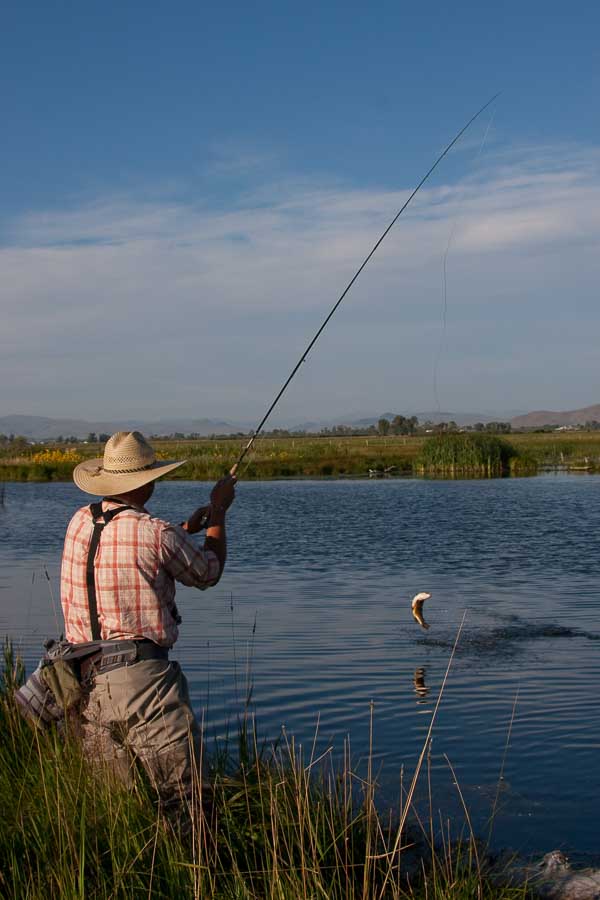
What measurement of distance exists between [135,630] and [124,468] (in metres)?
0.67

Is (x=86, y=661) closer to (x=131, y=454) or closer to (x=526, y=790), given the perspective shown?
(x=131, y=454)

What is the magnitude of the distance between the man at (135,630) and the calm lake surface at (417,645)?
4.93 feet

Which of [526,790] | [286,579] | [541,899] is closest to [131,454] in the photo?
[541,899]

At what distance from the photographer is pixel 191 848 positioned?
3994mm

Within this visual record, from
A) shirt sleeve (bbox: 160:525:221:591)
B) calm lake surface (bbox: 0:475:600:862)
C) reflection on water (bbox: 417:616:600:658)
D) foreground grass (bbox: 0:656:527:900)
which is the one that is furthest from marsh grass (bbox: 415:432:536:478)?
shirt sleeve (bbox: 160:525:221:591)

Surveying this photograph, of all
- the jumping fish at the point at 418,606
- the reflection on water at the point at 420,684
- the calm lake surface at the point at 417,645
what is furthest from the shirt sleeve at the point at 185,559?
the jumping fish at the point at 418,606

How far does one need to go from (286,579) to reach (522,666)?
270 inches

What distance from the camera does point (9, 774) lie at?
4738 mm

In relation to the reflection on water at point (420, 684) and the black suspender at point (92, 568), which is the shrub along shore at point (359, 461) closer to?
the reflection on water at point (420, 684)

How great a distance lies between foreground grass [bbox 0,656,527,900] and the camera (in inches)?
147

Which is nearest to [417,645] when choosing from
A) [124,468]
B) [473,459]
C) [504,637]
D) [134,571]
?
[504,637]

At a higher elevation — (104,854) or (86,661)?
(86,661)

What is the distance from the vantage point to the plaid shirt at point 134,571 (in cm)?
408

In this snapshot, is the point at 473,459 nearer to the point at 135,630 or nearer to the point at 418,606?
the point at 418,606
